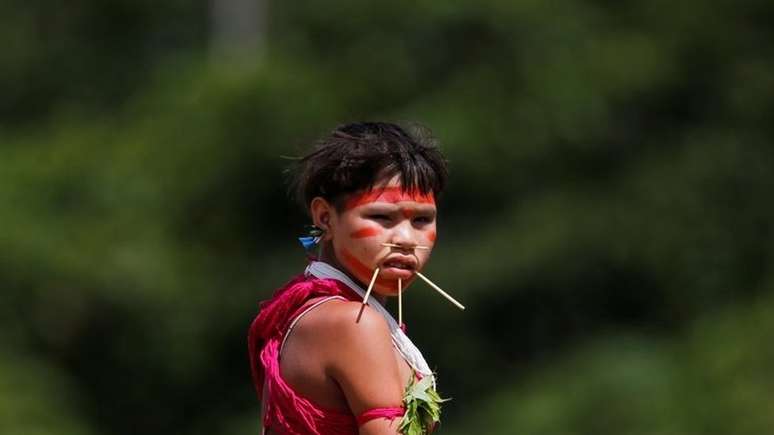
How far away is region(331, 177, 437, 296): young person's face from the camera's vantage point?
3467 mm

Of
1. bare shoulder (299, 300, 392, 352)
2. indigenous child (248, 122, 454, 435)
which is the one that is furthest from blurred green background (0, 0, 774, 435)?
bare shoulder (299, 300, 392, 352)

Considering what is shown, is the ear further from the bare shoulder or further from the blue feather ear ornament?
the bare shoulder

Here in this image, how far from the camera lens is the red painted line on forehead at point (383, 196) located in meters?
3.47

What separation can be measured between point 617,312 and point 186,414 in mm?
3207

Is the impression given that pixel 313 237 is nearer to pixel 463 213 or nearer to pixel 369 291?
pixel 369 291

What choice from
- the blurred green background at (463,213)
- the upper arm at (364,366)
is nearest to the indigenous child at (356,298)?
the upper arm at (364,366)

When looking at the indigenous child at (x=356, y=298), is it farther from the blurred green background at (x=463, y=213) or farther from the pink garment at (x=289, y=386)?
the blurred green background at (x=463, y=213)

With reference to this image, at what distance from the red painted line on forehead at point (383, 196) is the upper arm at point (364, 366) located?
213 mm

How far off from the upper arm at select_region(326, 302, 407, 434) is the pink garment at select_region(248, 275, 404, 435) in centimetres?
2

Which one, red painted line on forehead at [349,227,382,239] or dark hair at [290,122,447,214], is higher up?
dark hair at [290,122,447,214]

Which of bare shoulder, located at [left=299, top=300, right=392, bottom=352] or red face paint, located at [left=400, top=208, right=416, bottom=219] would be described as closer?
bare shoulder, located at [left=299, top=300, right=392, bottom=352]

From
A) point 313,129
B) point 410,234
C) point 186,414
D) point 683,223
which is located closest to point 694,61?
point 683,223

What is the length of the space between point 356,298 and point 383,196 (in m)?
0.20

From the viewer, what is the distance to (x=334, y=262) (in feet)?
11.7
